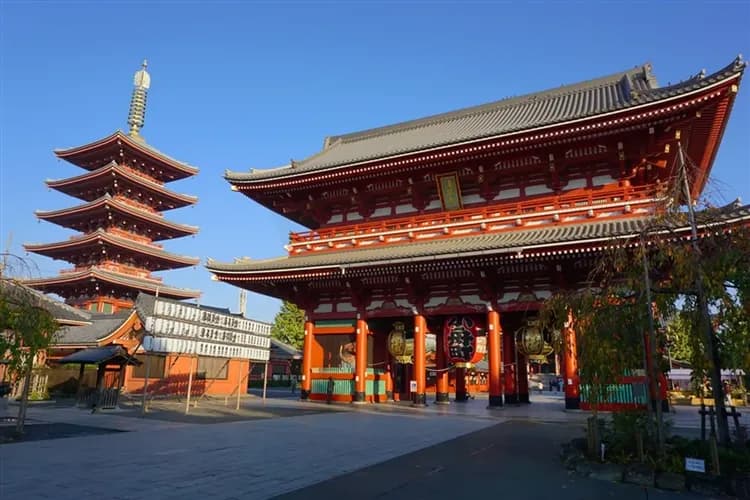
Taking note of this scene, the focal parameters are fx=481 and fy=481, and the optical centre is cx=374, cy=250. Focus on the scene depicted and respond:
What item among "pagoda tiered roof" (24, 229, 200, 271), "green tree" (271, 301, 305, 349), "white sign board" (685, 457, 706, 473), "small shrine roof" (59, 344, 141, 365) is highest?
"pagoda tiered roof" (24, 229, 200, 271)

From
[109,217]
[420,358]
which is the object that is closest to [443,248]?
[420,358]

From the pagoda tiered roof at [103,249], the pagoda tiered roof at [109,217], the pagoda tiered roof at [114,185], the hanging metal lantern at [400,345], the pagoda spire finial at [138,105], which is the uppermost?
the pagoda spire finial at [138,105]

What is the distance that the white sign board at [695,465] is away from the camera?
24.3ft

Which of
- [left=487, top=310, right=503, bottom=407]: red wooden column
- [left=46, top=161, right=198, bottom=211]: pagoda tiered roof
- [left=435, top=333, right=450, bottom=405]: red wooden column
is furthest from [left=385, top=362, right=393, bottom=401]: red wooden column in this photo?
[left=46, top=161, right=198, bottom=211]: pagoda tiered roof

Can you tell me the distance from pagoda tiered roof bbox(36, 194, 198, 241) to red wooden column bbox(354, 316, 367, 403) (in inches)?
1263

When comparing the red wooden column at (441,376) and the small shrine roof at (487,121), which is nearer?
the small shrine roof at (487,121)

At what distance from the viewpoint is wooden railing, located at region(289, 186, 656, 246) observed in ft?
64.4

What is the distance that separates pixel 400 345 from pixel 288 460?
15248mm

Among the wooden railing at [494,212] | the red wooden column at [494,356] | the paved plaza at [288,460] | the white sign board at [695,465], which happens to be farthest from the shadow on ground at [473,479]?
the wooden railing at [494,212]

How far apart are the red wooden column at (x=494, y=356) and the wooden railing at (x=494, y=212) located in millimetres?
4601

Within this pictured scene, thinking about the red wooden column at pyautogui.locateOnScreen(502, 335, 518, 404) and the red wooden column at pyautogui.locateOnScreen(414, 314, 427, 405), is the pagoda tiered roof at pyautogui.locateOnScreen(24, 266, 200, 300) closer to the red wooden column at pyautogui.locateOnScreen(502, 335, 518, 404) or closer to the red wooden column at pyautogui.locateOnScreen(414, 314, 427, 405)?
the red wooden column at pyautogui.locateOnScreen(414, 314, 427, 405)

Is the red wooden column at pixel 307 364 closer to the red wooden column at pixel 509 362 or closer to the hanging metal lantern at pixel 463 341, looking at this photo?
the hanging metal lantern at pixel 463 341

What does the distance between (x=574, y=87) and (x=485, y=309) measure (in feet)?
49.3

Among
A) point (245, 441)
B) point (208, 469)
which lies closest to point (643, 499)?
point (208, 469)
